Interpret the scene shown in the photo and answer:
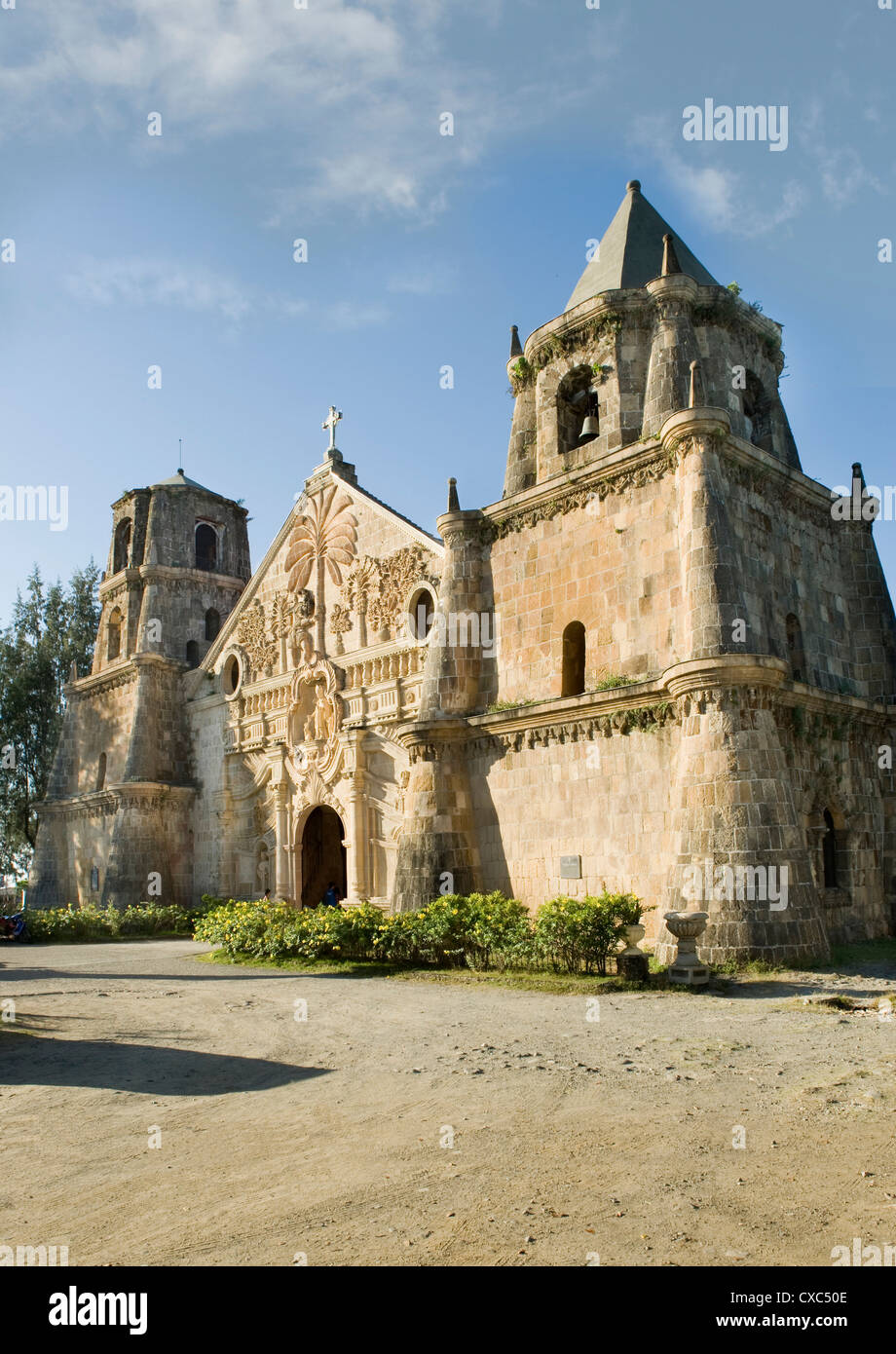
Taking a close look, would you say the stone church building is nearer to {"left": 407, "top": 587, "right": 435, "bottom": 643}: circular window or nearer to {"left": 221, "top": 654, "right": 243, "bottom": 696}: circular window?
{"left": 407, "top": 587, "right": 435, "bottom": 643}: circular window

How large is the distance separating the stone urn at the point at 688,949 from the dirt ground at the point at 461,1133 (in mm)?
499

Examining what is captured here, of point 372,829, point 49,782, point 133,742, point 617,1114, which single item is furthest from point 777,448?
point 49,782

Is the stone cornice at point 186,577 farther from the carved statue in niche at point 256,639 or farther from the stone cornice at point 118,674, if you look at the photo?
the carved statue in niche at point 256,639

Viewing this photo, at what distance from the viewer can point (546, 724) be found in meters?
16.9

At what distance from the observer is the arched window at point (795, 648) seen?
16.7 m

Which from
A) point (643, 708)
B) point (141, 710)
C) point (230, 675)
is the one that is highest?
point (230, 675)

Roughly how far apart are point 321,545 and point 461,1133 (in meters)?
20.6

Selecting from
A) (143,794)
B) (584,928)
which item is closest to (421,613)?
Answer: (584,928)

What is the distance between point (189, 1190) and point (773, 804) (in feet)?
31.5

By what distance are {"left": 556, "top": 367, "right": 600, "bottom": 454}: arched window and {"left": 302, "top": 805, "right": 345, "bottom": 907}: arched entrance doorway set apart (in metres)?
11.3

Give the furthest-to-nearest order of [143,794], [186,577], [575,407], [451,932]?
[186,577], [143,794], [575,407], [451,932]

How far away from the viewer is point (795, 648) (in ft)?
55.1

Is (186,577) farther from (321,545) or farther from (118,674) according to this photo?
(321,545)

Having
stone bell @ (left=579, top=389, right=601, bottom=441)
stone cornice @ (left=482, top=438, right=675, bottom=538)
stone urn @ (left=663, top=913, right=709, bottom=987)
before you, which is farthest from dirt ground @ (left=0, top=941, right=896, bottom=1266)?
stone bell @ (left=579, top=389, right=601, bottom=441)
